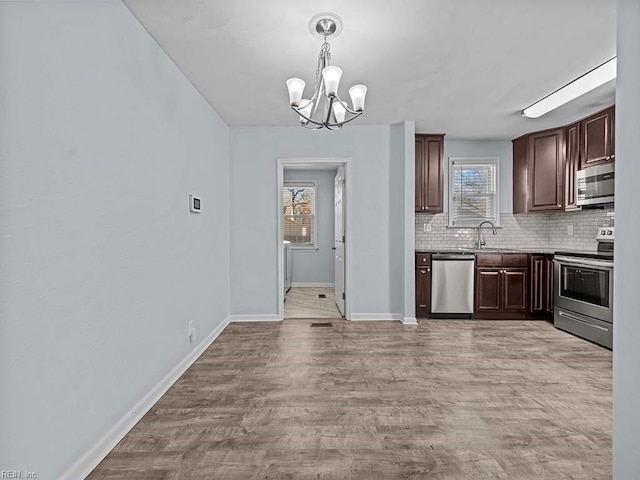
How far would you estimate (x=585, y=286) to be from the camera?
3.85m

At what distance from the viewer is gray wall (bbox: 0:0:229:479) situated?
1347 mm

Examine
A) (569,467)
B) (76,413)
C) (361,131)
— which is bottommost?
(569,467)

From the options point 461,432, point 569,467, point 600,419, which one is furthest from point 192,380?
point 600,419

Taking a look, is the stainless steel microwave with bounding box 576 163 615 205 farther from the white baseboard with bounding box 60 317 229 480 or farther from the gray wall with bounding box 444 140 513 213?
the white baseboard with bounding box 60 317 229 480

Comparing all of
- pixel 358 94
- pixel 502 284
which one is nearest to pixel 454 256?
pixel 502 284

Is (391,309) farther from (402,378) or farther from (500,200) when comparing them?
(500,200)

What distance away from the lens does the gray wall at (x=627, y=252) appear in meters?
1.28

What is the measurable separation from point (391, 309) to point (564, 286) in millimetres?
1970

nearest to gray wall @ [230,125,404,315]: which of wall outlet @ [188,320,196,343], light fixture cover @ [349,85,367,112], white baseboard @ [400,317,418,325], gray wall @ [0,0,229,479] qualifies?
white baseboard @ [400,317,418,325]

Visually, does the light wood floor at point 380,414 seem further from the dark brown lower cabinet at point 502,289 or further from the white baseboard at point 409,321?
the dark brown lower cabinet at point 502,289

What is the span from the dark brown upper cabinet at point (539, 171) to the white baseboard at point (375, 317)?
2307 millimetres

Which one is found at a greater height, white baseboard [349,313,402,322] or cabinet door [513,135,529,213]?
cabinet door [513,135,529,213]

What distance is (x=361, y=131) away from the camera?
4.55 meters

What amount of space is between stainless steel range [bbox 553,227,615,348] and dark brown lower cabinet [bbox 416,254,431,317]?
1.43 metres
